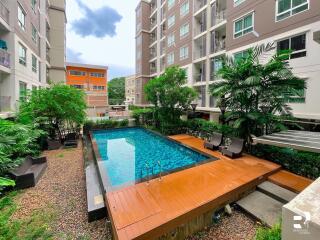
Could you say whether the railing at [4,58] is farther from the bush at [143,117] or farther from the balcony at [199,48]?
the balcony at [199,48]

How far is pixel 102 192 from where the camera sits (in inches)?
240

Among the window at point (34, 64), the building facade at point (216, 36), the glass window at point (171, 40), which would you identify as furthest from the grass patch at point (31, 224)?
the glass window at point (171, 40)

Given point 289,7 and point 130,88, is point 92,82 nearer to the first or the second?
point 130,88

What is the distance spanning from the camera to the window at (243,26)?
14539mm

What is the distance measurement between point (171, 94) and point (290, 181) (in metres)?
10.2

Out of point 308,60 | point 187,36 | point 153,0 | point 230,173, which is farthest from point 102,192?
point 153,0

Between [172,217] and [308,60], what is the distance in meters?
12.7

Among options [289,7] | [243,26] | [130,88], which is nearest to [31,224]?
[289,7]

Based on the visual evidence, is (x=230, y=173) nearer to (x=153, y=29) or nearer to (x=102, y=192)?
(x=102, y=192)

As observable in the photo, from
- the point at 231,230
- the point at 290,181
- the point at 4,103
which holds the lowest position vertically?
the point at 231,230

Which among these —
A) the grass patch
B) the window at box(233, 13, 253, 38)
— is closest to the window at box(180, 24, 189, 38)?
the window at box(233, 13, 253, 38)

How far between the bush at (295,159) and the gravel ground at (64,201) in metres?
7.61

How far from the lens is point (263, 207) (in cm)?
539

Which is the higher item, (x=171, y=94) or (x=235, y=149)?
(x=171, y=94)
